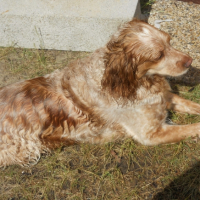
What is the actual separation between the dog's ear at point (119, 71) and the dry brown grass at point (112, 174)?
0.99 m

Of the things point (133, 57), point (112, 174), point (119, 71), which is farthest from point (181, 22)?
point (112, 174)

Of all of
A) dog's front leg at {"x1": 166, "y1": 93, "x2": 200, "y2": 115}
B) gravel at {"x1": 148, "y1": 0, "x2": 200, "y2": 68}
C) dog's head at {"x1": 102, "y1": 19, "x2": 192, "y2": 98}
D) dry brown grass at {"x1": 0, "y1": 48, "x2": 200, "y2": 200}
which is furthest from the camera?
gravel at {"x1": 148, "y1": 0, "x2": 200, "y2": 68}

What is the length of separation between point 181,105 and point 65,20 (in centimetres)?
246

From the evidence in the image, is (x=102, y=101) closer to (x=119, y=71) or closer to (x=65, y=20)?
(x=119, y=71)

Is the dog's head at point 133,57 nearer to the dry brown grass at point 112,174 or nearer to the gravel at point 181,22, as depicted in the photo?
the dry brown grass at point 112,174

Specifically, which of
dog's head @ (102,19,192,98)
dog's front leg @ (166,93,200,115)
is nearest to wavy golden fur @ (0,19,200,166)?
dog's head @ (102,19,192,98)

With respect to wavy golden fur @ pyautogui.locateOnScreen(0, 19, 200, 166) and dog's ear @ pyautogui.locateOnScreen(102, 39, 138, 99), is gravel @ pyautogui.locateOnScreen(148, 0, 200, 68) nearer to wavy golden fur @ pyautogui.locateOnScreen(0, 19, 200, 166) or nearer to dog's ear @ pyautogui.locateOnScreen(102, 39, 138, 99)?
wavy golden fur @ pyautogui.locateOnScreen(0, 19, 200, 166)

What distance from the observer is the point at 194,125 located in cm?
344

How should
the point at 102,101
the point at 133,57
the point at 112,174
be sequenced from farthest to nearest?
1. the point at 112,174
2. the point at 102,101
3. the point at 133,57

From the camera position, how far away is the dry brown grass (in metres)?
3.12

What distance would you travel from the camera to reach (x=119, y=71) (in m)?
2.77

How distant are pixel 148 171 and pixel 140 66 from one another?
1.38 m

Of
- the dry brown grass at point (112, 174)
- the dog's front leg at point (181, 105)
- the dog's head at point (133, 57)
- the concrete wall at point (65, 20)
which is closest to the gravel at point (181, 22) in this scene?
the concrete wall at point (65, 20)

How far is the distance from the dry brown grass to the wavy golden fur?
0.15m
